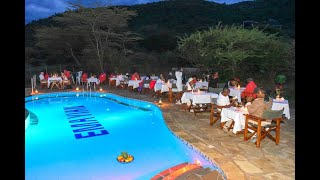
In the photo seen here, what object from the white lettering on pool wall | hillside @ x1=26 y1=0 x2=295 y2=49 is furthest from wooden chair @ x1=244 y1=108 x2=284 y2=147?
hillside @ x1=26 y1=0 x2=295 y2=49

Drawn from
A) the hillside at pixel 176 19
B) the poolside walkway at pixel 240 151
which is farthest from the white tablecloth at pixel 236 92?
the hillside at pixel 176 19

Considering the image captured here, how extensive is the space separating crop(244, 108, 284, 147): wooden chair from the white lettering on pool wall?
170 inches

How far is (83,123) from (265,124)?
6.17 meters

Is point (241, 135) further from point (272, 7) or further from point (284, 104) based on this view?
point (272, 7)

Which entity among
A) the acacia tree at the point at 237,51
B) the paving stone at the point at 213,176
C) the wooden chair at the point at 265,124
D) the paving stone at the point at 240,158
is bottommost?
the paving stone at the point at 213,176

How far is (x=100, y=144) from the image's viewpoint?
7238 mm

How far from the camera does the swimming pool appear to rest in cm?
557

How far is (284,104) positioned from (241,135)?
7.71 ft

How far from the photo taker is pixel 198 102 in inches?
Answer: 383

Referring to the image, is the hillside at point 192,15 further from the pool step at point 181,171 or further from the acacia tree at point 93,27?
the pool step at point 181,171

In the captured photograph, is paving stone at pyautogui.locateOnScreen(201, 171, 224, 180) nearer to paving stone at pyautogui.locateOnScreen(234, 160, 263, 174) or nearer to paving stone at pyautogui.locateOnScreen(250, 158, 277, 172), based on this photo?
paving stone at pyautogui.locateOnScreen(234, 160, 263, 174)

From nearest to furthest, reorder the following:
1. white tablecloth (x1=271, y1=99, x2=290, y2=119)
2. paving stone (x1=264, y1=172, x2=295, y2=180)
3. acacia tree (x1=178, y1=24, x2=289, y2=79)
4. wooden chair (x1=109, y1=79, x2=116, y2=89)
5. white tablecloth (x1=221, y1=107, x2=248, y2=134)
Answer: paving stone (x1=264, y1=172, x2=295, y2=180) → white tablecloth (x1=221, y1=107, x2=248, y2=134) → white tablecloth (x1=271, y1=99, x2=290, y2=119) → acacia tree (x1=178, y1=24, x2=289, y2=79) → wooden chair (x1=109, y1=79, x2=116, y2=89)

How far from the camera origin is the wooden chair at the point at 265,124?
5871mm
